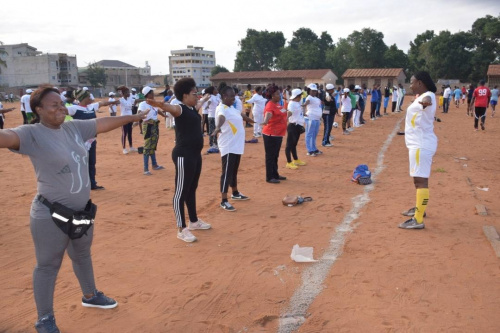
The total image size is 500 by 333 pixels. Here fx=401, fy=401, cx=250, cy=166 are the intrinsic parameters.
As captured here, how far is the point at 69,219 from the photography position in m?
3.08

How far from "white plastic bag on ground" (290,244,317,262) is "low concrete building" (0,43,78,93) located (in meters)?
70.2

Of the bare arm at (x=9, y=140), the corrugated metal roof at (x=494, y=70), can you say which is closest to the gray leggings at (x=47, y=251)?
the bare arm at (x=9, y=140)

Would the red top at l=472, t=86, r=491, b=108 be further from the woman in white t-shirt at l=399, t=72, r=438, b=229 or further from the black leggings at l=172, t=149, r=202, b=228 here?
the black leggings at l=172, t=149, r=202, b=228

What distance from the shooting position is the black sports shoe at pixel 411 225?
5621mm

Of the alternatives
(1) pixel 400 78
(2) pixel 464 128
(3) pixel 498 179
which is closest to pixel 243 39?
(1) pixel 400 78

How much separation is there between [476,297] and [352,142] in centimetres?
1070

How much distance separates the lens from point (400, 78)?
5291cm

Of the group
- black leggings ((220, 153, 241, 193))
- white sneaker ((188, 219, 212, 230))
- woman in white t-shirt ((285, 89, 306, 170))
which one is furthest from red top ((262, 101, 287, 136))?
white sneaker ((188, 219, 212, 230))

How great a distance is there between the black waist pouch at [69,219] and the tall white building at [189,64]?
106133 mm

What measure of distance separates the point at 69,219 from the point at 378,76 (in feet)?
177

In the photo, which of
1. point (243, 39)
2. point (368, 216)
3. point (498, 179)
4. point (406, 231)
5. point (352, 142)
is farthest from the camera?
point (243, 39)

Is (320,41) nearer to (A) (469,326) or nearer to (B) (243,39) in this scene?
(B) (243,39)

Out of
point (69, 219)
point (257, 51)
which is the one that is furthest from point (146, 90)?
point (257, 51)

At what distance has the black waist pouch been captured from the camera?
120 inches
